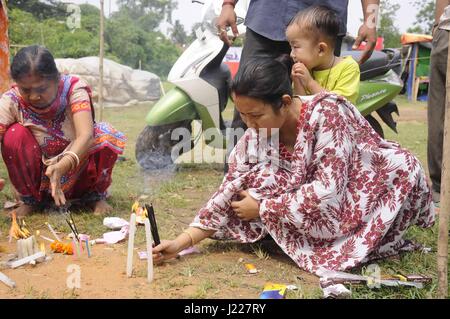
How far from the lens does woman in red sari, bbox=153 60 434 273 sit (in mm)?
2195

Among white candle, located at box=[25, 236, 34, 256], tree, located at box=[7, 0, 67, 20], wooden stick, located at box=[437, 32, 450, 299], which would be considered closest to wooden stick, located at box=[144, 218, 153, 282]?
white candle, located at box=[25, 236, 34, 256]

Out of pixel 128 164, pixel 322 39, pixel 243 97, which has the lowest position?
pixel 128 164

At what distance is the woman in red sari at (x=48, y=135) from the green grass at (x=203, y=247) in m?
0.21

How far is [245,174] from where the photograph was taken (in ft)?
7.93

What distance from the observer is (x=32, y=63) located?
272cm

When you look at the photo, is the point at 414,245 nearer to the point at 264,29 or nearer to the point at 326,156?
the point at 326,156

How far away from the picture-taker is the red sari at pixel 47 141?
2984 millimetres

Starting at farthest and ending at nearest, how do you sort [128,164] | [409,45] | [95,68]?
[409,45] → [95,68] → [128,164]

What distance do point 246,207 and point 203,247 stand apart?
38 centimetres

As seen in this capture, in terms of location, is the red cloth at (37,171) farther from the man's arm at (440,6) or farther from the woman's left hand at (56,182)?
the man's arm at (440,6)

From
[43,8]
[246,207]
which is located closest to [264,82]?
[246,207]

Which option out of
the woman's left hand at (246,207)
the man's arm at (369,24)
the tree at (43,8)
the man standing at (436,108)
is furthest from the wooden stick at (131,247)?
the tree at (43,8)
